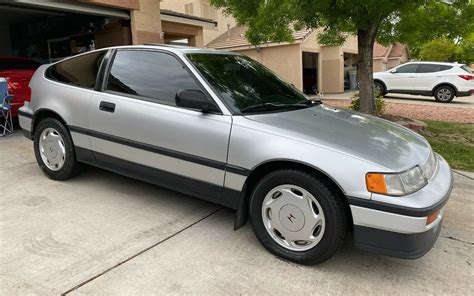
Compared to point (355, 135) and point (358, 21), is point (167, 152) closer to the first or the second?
point (355, 135)

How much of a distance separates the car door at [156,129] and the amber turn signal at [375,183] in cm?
114

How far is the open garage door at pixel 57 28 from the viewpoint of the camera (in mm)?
8469

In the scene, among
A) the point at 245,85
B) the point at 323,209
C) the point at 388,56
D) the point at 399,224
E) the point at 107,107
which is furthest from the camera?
the point at 388,56

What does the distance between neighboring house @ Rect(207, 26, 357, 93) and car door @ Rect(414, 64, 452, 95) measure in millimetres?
4803

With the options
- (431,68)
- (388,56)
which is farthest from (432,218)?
(388,56)

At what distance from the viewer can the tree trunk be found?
792cm

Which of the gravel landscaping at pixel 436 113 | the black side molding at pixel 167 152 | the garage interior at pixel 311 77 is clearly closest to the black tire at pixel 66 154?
the black side molding at pixel 167 152

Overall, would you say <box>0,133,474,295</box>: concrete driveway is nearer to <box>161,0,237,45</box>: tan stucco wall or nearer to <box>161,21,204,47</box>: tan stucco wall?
<box>161,21,204,47</box>: tan stucco wall

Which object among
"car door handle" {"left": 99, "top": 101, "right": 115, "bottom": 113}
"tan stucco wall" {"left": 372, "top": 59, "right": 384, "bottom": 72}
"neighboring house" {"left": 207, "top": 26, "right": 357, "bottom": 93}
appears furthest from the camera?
"tan stucco wall" {"left": 372, "top": 59, "right": 384, "bottom": 72}

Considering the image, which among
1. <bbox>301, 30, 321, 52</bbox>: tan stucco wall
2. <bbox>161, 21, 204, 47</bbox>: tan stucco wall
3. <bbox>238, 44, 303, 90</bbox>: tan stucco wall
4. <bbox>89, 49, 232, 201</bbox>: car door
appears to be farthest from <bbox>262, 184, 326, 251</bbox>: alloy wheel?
<bbox>301, 30, 321, 52</bbox>: tan stucco wall

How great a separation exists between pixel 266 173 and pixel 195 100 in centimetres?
85

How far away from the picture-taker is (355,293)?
2689 millimetres

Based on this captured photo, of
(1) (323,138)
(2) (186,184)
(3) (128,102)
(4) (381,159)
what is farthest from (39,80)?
(4) (381,159)

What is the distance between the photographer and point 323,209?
9.16ft
